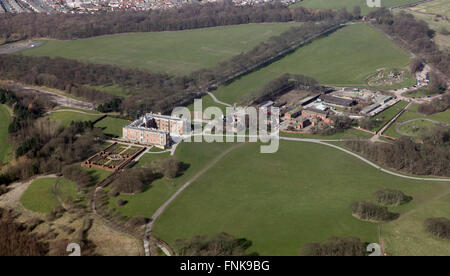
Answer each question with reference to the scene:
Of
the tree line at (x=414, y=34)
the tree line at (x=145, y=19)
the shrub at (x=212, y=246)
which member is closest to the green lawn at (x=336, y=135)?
the shrub at (x=212, y=246)

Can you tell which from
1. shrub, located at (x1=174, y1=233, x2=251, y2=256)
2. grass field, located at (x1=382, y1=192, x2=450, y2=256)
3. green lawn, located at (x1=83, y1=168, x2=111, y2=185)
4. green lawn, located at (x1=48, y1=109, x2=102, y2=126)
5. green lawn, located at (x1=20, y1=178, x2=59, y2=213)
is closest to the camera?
shrub, located at (x1=174, y1=233, x2=251, y2=256)

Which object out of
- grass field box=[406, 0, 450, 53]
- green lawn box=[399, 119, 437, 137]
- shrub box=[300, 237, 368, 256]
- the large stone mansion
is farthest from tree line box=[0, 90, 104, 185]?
grass field box=[406, 0, 450, 53]

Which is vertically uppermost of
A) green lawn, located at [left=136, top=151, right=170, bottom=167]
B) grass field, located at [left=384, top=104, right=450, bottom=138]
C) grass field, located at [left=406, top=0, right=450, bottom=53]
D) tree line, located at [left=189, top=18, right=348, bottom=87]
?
grass field, located at [left=406, top=0, right=450, bottom=53]

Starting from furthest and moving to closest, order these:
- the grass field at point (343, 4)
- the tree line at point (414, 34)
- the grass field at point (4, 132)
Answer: the grass field at point (343, 4)
the tree line at point (414, 34)
the grass field at point (4, 132)

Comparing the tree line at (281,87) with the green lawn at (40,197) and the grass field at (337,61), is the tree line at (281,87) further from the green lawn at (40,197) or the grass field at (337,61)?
the green lawn at (40,197)

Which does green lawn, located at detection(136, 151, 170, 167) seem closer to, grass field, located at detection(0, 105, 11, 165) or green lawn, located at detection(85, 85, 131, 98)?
grass field, located at detection(0, 105, 11, 165)

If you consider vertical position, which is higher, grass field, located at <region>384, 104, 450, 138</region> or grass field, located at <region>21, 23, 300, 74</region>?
grass field, located at <region>21, 23, 300, 74</region>

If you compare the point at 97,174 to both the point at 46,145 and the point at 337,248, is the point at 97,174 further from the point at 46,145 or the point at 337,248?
the point at 337,248

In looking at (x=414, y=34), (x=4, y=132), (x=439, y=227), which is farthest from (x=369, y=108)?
(x=4, y=132)
